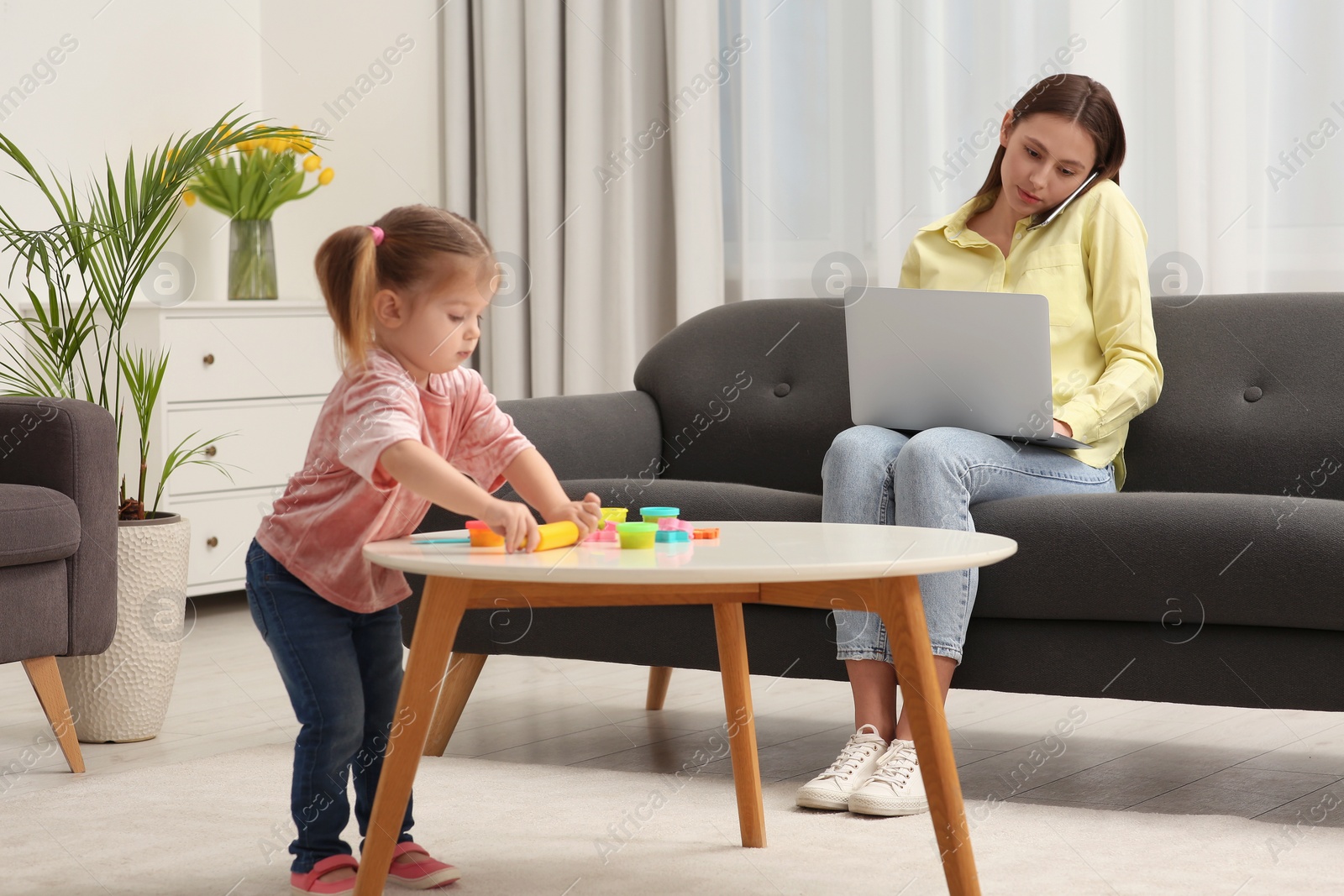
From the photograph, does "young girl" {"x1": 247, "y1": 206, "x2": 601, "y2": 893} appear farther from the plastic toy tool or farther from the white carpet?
the white carpet

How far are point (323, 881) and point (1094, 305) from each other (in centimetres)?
136

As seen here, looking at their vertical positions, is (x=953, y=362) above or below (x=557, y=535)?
above

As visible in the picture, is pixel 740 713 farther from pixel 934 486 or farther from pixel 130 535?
pixel 130 535

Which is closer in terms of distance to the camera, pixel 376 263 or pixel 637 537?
pixel 637 537

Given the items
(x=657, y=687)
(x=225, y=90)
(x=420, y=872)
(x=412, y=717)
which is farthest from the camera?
(x=225, y=90)

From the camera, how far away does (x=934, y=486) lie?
1.87 metres

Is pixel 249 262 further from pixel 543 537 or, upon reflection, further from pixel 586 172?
pixel 543 537

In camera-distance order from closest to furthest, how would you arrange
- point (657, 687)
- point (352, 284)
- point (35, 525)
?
1. point (352, 284)
2. point (35, 525)
3. point (657, 687)

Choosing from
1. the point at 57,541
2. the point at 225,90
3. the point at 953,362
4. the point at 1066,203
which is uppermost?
the point at 225,90

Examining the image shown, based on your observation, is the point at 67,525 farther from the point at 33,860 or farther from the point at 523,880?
the point at 523,880

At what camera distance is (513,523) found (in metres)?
1.29

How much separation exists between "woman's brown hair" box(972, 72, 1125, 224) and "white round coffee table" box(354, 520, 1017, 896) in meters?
0.98

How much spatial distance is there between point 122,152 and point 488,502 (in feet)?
9.62

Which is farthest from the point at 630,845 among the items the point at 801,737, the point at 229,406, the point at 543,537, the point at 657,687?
the point at 229,406
